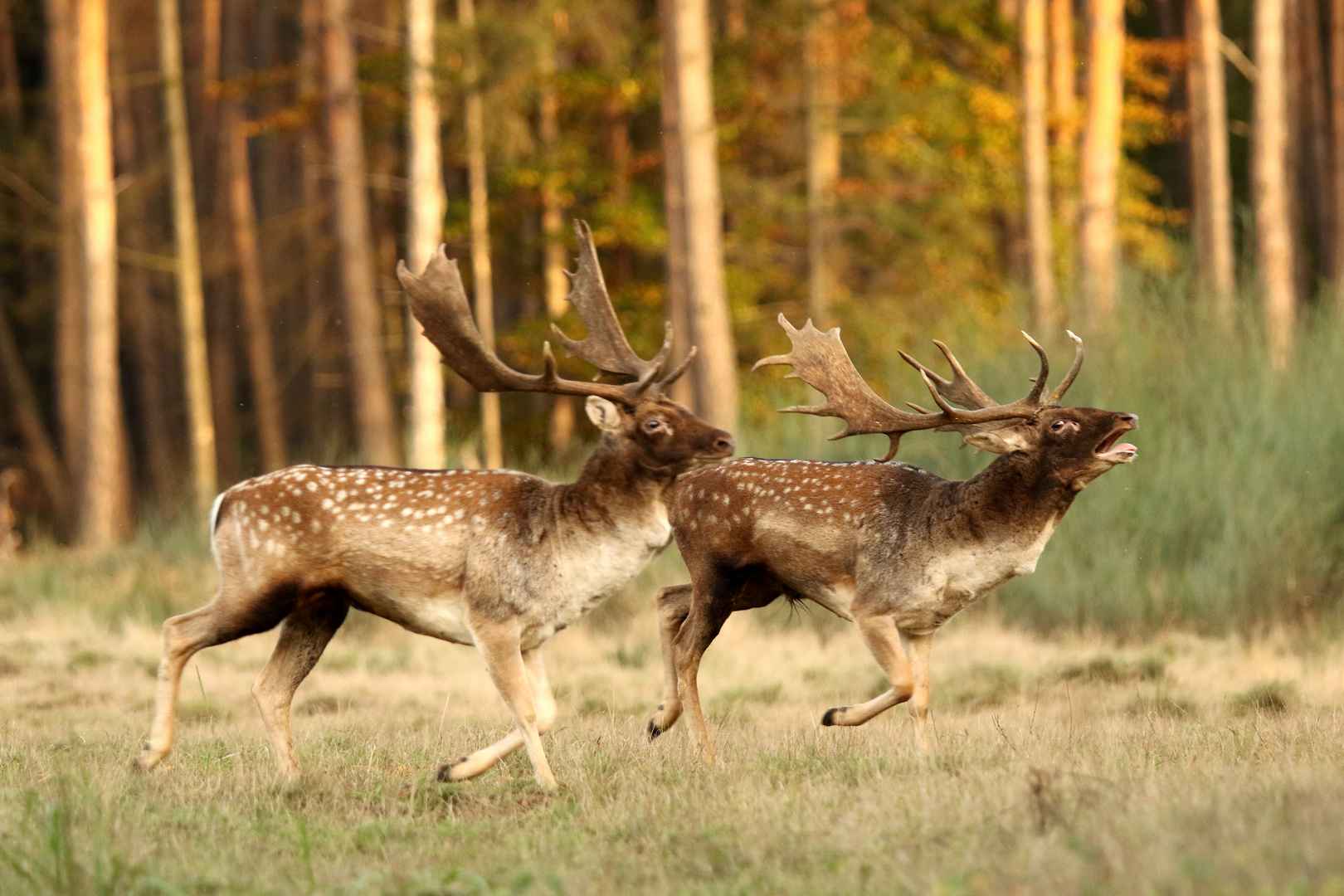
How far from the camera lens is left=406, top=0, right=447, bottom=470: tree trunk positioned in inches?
630

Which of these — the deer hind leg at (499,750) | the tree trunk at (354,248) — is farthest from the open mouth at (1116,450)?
the tree trunk at (354,248)

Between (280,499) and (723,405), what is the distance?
10.00 metres

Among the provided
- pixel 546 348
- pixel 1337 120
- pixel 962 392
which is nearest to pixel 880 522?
pixel 962 392

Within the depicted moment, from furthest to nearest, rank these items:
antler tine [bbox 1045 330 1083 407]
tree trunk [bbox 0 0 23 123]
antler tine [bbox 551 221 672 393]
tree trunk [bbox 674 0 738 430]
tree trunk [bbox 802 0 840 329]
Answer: tree trunk [bbox 0 0 23 123] < tree trunk [bbox 802 0 840 329] < tree trunk [bbox 674 0 738 430] < antler tine [bbox 551 221 672 393] < antler tine [bbox 1045 330 1083 407]

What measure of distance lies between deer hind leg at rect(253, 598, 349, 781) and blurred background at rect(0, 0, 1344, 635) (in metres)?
6.06

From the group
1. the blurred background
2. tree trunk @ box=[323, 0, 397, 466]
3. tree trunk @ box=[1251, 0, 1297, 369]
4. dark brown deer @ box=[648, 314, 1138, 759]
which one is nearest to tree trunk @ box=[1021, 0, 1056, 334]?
the blurred background

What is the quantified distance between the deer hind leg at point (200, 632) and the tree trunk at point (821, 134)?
1715 centimetres

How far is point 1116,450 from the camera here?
7246 mm

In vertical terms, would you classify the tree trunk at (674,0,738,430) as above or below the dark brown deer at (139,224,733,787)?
above

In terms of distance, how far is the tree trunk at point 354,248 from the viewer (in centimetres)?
2081

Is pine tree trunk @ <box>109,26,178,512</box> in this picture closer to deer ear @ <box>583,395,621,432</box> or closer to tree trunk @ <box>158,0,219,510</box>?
tree trunk @ <box>158,0,219,510</box>

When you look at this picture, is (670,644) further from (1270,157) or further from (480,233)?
(480,233)

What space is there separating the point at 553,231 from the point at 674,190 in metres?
5.62

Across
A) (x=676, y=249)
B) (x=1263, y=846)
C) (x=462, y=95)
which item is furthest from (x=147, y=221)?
(x=1263, y=846)
